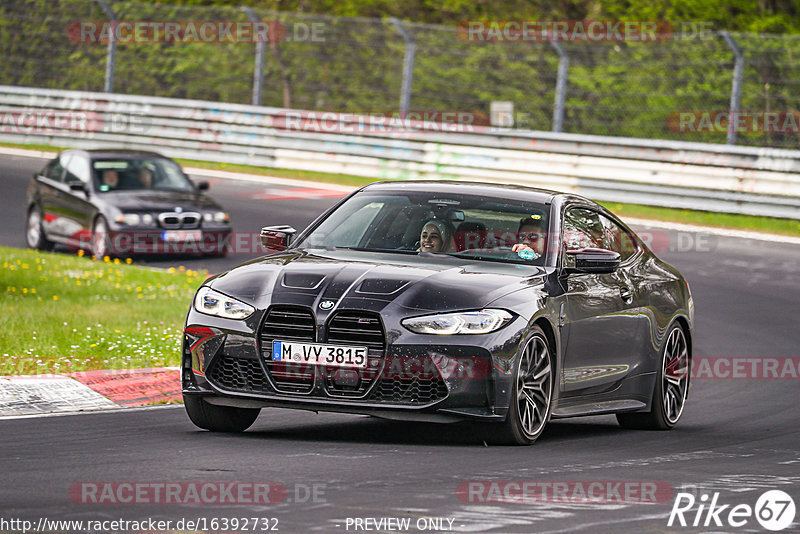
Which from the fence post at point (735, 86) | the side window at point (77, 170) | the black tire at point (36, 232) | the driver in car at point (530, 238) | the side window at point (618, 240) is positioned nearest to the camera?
the driver in car at point (530, 238)

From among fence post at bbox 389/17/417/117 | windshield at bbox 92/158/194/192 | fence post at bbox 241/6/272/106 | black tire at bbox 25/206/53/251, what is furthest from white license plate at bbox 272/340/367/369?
fence post at bbox 241/6/272/106

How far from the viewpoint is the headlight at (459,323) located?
811cm

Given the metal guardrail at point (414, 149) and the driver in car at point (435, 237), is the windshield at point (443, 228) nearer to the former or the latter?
the driver in car at point (435, 237)

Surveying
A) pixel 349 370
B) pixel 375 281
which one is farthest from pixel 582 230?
pixel 349 370

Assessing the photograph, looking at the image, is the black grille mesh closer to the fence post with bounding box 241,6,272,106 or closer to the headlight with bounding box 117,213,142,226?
the headlight with bounding box 117,213,142,226

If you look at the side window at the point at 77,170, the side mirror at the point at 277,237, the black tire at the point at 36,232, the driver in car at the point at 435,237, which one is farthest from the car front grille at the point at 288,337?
the black tire at the point at 36,232

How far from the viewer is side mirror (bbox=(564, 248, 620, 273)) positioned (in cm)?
916

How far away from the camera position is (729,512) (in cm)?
677

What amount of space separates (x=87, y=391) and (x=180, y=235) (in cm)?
996

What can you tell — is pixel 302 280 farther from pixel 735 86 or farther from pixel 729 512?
pixel 735 86

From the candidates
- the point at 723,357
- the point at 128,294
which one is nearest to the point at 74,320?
the point at 128,294

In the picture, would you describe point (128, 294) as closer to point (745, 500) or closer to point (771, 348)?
point (771, 348)

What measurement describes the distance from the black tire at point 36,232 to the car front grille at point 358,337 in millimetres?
13684

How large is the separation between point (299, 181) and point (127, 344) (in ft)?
55.5
